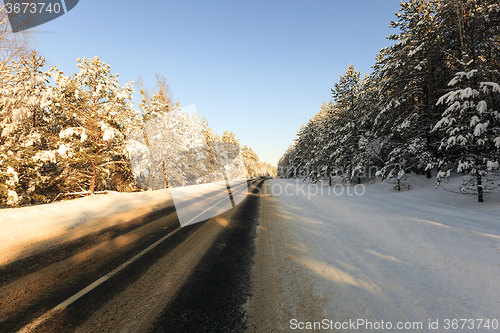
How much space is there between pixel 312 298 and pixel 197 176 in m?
31.3

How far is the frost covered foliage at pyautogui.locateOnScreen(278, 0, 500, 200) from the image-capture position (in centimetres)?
862

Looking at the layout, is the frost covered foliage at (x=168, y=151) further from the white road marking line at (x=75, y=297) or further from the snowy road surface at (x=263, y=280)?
the white road marking line at (x=75, y=297)

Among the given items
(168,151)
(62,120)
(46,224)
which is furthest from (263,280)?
(168,151)

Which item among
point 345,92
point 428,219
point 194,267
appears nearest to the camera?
point 194,267

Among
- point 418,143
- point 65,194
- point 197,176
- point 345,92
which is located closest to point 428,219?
point 418,143

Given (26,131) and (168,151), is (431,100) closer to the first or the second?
(168,151)

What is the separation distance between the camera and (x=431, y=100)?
52.4 feet

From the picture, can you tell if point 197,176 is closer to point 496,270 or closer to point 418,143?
point 418,143

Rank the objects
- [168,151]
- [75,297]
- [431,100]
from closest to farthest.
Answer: [75,297] < [431,100] < [168,151]

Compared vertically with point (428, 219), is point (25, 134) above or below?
above

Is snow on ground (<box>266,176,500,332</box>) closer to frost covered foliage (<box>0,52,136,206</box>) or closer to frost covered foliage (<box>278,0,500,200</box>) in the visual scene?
frost covered foliage (<box>278,0,500,200</box>)

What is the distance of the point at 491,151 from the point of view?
9133 mm

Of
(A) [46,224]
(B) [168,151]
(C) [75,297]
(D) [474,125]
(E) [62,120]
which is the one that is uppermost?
(E) [62,120]

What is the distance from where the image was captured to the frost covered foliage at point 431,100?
8.62 m
